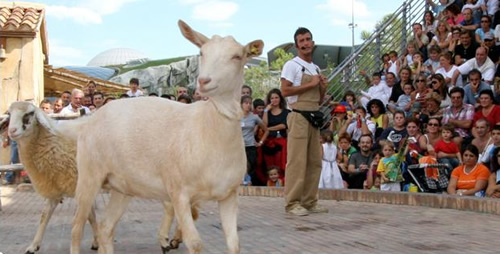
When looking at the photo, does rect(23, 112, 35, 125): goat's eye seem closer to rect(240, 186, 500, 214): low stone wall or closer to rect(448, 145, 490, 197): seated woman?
rect(240, 186, 500, 214): low stone wall

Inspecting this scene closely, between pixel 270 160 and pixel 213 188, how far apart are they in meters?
8.77

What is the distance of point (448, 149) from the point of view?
39.9 ft

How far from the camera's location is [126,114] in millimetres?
6543

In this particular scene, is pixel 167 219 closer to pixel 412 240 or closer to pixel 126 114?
pixel 126 114

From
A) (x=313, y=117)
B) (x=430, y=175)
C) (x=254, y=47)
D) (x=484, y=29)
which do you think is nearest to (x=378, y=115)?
(x=484, y=29)

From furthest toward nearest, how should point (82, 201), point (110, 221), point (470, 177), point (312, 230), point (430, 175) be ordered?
point (430, 175) → point (470, 177) → point (312, 230) → point (110, 221) → point (82, 201)

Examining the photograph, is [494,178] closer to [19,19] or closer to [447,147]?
[447,147]

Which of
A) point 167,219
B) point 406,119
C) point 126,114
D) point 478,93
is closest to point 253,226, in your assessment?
point 167,219

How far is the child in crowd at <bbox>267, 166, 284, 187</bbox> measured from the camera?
14.2 meters

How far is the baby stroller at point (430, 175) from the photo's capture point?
11734mm

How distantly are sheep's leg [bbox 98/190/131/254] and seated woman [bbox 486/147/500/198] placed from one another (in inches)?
231

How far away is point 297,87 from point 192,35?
Answer: 366 cm

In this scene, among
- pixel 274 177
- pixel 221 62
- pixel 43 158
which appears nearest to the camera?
pixel 221 62

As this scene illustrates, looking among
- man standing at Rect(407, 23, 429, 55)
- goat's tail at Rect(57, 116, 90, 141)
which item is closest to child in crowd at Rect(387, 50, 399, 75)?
man standing at Rect(407, 23, 429, 55)
